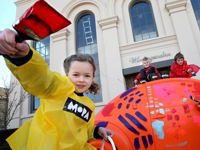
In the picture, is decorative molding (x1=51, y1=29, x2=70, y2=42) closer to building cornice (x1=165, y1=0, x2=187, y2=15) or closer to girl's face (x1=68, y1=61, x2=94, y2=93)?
building cornice (x1=165, y1=0, x2=187, y2=15)

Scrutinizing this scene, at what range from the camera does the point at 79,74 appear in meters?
1.44

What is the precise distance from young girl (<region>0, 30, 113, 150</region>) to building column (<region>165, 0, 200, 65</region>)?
7.37 meters

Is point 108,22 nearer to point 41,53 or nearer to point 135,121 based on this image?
point 41,53

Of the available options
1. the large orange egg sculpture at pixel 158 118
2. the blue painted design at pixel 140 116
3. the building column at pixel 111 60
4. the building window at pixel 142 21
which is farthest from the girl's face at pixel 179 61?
the building window at pixel 142 21

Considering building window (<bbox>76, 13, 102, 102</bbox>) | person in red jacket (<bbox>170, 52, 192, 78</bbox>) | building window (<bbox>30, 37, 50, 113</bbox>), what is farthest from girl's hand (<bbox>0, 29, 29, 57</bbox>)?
building window (<bbox>30, 37, 50, 113</bbox>)

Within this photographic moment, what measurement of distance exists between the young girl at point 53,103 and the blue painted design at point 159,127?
65 cm

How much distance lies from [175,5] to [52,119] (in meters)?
9.07

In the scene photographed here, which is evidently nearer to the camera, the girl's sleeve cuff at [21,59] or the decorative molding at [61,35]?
the girl's sleeve cuff at [21,59]

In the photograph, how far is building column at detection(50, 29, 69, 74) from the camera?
10105mm

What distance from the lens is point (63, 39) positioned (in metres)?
10.4

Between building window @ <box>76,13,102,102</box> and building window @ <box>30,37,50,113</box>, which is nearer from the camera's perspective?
building window @ <box>76,13,102,102</box>

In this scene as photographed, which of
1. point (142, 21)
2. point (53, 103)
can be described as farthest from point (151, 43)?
point (53, 103)

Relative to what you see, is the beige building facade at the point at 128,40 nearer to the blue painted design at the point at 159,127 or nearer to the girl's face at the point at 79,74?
the blue painted design at the point at 159,127

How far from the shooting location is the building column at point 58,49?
10105mm
